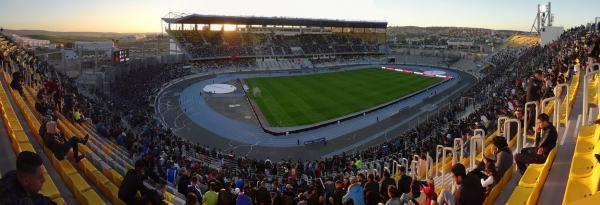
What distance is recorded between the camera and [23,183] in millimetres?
3857

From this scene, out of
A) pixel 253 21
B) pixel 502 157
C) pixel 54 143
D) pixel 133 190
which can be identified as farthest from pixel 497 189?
pixel 253 21

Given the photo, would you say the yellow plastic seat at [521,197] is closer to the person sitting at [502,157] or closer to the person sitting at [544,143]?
the person sitting at [502,157]

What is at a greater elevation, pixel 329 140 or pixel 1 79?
pixel 1 79

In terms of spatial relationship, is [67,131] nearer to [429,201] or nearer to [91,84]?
[429,201]

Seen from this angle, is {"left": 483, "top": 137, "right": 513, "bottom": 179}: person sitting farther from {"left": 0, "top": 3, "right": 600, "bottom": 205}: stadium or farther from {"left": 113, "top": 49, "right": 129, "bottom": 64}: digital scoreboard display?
{"left": 113, "top": 49, "right": 129, "bottom": 64}: digital scoreboard display

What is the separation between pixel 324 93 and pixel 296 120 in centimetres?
1337

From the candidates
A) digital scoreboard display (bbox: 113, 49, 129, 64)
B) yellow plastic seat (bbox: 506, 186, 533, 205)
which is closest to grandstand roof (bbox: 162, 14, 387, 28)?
A: digital scoreboard display (bbox: 113, 49, 129, 64)

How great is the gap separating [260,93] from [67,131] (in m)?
32.5

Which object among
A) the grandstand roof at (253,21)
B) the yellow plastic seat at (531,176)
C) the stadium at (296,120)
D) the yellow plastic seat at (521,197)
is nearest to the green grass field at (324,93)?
the stadium at (296,120)

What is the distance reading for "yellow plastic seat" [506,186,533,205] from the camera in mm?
6105

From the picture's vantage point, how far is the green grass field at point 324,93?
3588 centimetres

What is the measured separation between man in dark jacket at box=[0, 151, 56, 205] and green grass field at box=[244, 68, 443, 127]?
27.6 meters

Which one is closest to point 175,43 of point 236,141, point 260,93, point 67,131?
point 260,93

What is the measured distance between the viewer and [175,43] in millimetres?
67750
